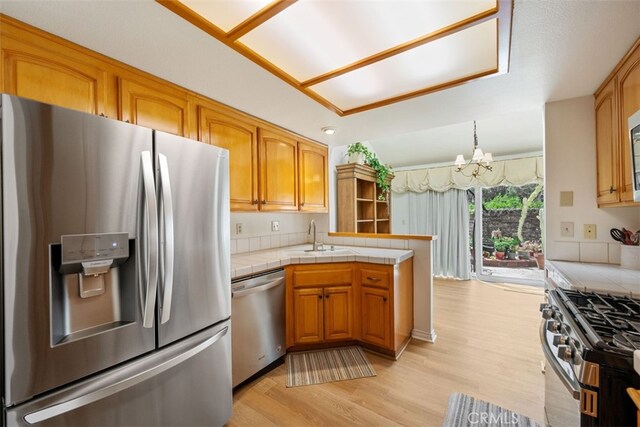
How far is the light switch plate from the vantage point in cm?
205

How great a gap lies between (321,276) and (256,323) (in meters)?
0.67

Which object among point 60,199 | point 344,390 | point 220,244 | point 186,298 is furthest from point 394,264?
point 60,199

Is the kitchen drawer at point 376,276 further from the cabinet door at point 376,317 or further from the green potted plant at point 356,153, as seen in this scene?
the green potted plant at point 356,153

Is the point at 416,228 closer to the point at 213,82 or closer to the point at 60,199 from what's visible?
the point at 213,82

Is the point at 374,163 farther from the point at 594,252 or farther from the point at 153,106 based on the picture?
the point at 153,106

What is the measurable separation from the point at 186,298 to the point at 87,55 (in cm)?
137

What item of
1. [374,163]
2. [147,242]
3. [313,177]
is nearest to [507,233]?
[374,163]

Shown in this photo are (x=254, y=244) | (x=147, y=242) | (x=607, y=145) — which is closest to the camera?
(x=147, y=242)

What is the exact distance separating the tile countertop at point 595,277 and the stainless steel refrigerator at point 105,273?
2.05 metres

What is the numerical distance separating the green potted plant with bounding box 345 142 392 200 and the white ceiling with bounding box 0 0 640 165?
3.14 feet

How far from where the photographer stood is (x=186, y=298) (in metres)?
1.31

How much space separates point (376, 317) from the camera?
231 centimetres

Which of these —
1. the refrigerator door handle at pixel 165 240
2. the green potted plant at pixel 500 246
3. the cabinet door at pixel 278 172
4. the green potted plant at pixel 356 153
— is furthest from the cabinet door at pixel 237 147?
the green potted plant at pixel 500 246

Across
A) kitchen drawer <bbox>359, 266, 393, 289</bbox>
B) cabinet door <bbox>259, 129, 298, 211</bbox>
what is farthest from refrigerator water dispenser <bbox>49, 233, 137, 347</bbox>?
kitchen drawer <bbox>359, 266, 393, 289</bbox>
